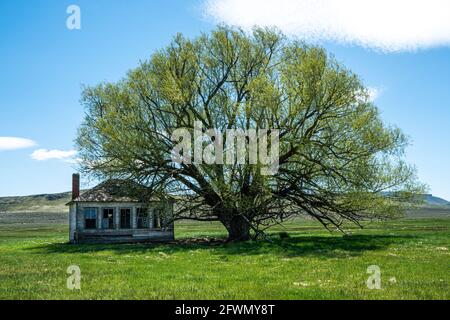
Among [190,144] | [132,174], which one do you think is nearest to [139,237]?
[132,174]

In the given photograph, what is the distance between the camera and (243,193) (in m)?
32.5

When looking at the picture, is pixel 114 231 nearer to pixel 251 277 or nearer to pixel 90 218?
pixel 90 218

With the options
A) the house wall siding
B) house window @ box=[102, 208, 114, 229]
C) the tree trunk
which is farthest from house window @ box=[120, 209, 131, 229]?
the tree trunk

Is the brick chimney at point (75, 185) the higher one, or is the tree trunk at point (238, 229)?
the brick chimney at point (75, 185)

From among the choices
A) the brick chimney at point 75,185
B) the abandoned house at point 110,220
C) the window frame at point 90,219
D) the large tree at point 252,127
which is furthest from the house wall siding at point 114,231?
the large tree at point 252,127

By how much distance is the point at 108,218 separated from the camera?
140 feet

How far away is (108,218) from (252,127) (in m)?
17.1

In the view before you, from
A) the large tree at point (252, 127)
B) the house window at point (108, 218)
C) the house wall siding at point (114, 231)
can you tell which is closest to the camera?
the large tree at point (252, 127)

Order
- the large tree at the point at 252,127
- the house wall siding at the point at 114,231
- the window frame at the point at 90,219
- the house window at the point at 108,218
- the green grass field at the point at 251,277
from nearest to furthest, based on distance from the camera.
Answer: the green grass field at the point at 251,277, the large tree at the point at 252,127, the house wall siding at the point at 114,231, the window frame at the point at 90,219, the house window at the point at 108,218

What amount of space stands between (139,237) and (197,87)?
15.1 meters

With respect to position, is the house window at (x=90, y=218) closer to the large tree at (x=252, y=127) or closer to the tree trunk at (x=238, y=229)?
the large tree at (x=252, y=127)

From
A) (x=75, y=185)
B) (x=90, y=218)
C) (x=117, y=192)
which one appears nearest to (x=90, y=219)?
(x=90, y=218)

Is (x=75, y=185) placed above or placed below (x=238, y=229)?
above

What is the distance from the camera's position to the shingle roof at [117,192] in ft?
117
